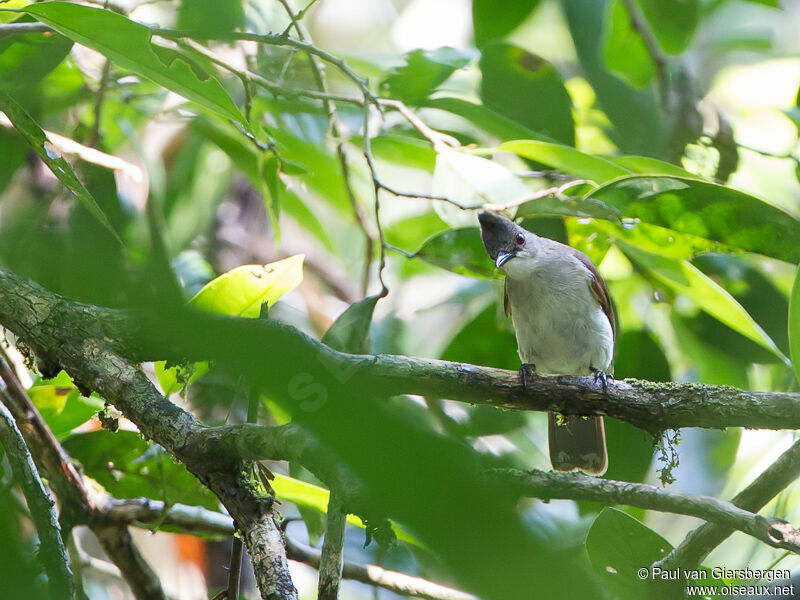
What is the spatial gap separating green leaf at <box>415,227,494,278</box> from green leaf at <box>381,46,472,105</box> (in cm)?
57

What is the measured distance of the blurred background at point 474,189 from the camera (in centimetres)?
216

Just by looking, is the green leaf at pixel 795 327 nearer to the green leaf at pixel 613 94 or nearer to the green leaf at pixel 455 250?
the green leaf at pixel 455 250

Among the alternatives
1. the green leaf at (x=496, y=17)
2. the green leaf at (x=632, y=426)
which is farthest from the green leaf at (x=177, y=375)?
the green leaf at (x=496, y=17)

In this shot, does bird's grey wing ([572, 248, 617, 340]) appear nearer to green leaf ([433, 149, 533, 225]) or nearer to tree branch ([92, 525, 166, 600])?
green leaf ([433, 149, 533, 225])

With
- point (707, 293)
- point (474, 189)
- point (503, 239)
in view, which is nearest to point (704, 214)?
Answer: point (707, 293)

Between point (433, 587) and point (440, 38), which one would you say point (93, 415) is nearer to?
point (433, 587)

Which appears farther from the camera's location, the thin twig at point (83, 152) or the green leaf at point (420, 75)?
the green leaf at point (420, 75)

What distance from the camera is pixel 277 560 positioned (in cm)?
111

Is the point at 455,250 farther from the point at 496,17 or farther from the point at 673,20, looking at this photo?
the point at 673,20

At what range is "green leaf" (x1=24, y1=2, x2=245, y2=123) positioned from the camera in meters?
1.51

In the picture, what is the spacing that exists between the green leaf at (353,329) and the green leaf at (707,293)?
89 cm

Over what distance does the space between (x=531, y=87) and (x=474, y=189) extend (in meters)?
0.84

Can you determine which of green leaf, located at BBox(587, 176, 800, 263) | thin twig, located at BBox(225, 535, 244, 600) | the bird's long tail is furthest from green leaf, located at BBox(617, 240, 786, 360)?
thin twig, located at BBox(225, 535, 244, 600)

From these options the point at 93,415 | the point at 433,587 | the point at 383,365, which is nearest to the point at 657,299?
the point at 433,587
